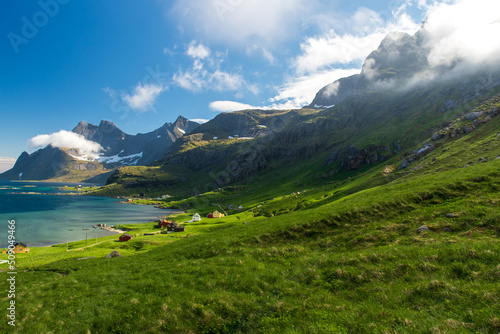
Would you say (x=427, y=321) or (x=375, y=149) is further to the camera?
(x=375, y=149)

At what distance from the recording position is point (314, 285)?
1592cm

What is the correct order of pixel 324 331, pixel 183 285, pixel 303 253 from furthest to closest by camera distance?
pixel 303 253
pixel 183 285
pixel 324 331

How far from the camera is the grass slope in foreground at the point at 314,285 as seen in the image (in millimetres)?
11102

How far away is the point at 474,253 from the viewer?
46.5ft

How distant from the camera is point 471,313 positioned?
30.8ft

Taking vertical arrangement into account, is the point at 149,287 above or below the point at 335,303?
above

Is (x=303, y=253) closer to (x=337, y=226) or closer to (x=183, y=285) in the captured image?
(x=337, y=226)

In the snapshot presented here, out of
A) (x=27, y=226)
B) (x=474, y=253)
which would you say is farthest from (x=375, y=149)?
(x=27, y=226)

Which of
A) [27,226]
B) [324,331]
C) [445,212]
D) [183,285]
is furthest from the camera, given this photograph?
[27,226]

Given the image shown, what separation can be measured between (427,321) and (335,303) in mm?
4589

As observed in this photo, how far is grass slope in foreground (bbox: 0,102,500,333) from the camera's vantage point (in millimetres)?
11102


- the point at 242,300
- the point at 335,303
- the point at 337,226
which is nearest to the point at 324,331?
the point at 335,303

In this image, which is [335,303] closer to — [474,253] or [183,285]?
[474,253]

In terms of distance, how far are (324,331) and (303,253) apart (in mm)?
11908
